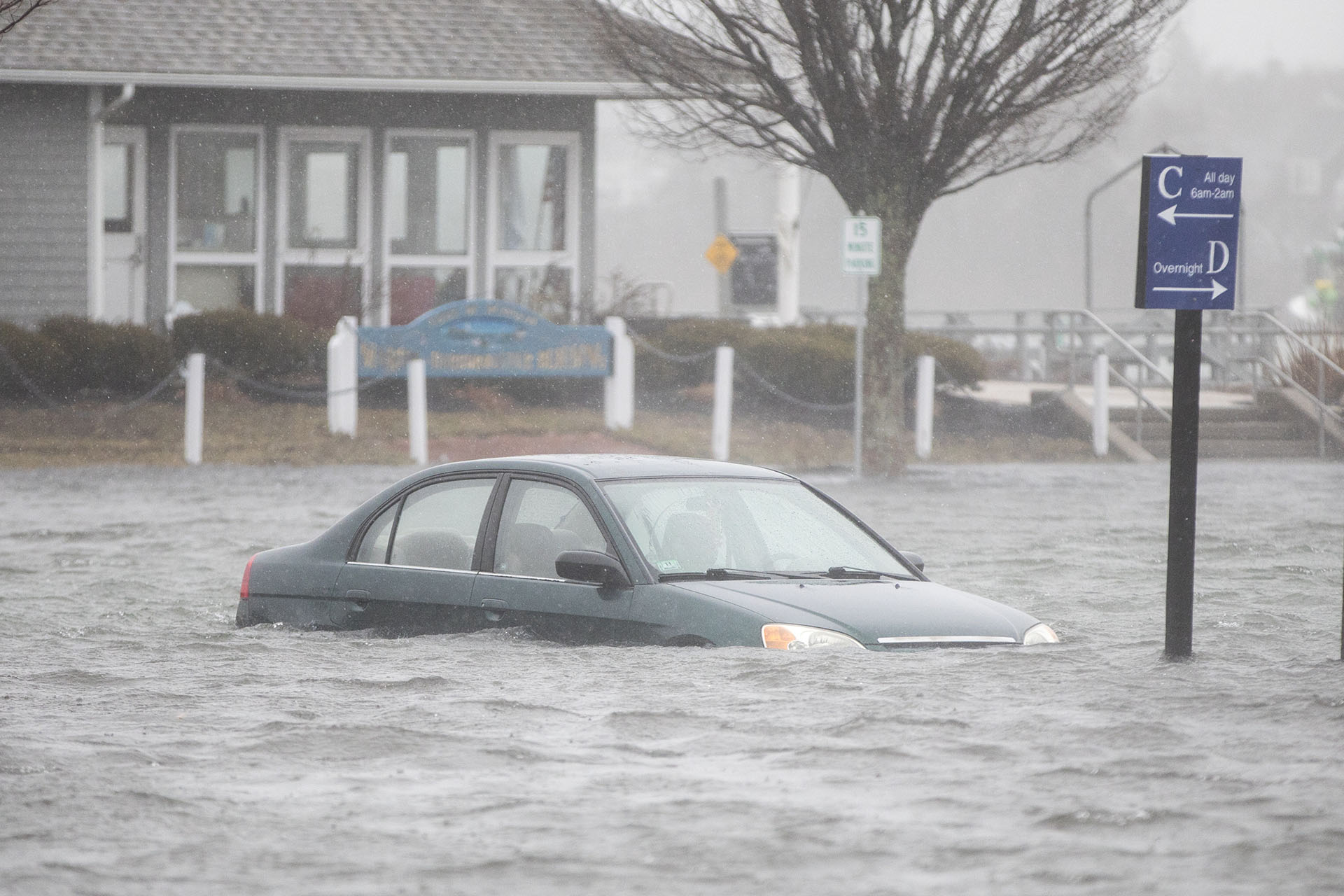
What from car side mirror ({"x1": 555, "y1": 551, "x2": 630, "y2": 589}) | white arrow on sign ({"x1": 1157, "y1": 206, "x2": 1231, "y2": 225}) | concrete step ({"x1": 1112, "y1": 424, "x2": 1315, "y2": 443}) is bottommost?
concrete step ({"x1": 1112, "y1": 424, "x2": 1315, "y2": 443})

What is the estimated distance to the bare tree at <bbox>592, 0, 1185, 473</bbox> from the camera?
766 inches

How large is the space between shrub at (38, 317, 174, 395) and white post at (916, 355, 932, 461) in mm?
8990

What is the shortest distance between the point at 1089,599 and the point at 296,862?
7.47 m

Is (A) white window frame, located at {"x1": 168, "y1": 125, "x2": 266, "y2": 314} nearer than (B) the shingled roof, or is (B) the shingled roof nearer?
(B) the shingled roof

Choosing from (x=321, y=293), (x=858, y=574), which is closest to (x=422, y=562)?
(x=858, y=574)

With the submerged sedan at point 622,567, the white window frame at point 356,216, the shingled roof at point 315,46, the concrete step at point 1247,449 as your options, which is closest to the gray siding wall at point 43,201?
the shingled roof at point 315,46

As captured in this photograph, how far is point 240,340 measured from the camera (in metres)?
23.1

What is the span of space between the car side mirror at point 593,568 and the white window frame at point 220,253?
18921mm

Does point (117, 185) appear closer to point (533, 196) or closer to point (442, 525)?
point (533, 196)

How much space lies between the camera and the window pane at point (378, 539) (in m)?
9.17

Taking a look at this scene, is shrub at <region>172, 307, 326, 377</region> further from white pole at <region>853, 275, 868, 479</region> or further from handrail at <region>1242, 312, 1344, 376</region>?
handrail at <region>1242, 312, 1344, 376</region>

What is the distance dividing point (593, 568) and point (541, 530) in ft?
1.90

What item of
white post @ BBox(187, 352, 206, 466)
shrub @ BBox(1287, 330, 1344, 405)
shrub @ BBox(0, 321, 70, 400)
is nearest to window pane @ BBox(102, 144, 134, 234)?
shrub @ BBox(0, 321, 70, 400)

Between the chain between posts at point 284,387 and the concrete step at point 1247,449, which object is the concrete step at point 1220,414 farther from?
the chain between posts at point 284,387
